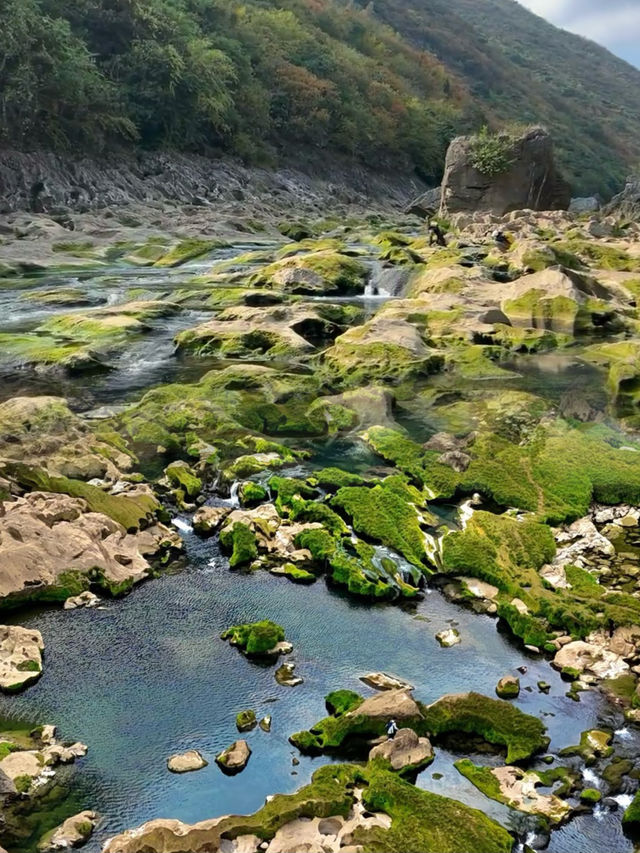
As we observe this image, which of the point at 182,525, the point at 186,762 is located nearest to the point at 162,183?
the point at 182,525

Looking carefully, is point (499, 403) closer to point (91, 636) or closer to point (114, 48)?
point (91, 636)

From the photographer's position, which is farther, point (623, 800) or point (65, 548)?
point (65, 548)

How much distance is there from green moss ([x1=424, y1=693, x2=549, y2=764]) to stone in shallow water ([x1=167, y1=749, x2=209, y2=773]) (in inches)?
83.3

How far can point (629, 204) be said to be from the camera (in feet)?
156

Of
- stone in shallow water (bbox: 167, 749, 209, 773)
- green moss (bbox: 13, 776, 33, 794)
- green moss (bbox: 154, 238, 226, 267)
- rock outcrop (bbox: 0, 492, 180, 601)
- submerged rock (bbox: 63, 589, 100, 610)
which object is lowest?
green moss (bbox: 154, 238, 226, 267)

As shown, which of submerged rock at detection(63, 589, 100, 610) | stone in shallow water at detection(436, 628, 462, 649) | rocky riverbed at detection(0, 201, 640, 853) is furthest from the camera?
submerged rock at detection(63, 589, 100, 610)

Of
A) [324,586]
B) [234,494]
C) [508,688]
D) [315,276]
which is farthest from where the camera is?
[315,276]

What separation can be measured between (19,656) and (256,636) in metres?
2.49

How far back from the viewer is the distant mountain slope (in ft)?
343

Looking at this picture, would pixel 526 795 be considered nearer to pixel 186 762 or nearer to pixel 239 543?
pixel 186 762

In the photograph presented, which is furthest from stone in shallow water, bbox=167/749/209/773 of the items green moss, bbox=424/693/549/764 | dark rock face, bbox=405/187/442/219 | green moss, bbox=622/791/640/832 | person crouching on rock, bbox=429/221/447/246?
dark rock face, bbox=405/187/442/219

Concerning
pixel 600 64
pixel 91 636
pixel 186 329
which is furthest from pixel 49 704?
pixel 600 64

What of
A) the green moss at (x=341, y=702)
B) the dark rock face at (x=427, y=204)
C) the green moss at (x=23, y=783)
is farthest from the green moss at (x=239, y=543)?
the dark rock face at (x=427, y=204)

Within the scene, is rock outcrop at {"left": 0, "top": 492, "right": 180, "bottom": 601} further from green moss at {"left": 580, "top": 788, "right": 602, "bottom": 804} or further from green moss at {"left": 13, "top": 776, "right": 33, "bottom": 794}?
green moss at {"left": 580, "top": 788, "right": 602, "bottom": 804}
